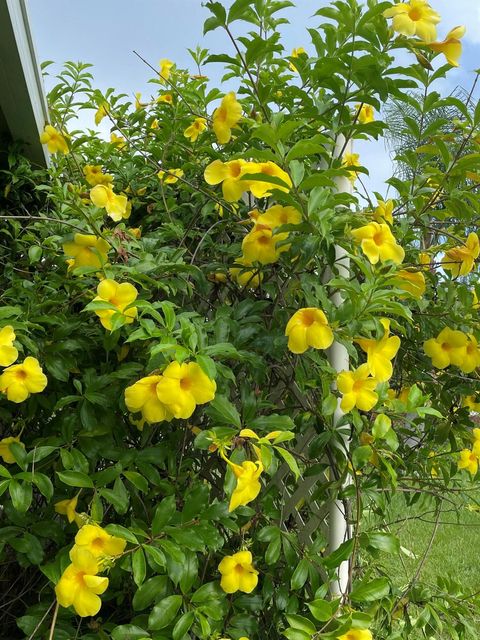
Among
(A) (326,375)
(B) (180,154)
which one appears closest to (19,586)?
(A) (326,375)

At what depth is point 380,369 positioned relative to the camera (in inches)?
Result: 44.4

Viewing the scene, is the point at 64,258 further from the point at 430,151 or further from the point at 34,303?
the point at 430,151

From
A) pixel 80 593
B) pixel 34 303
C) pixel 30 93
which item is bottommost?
pixel 80 593

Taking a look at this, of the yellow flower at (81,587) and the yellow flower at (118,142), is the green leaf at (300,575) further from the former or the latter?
the yellow flower at (118,142)

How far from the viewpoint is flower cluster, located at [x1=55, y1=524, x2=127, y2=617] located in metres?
0.93

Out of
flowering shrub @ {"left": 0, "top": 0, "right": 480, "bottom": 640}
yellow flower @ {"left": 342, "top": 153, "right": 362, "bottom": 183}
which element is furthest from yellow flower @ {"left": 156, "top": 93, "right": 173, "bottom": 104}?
yellow flower @ {"left": 342, "top": 153, "right": 362, "bottom": 183}

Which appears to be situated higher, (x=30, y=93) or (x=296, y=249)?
(x=30, y=93)

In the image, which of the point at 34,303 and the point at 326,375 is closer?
the point at 326,375

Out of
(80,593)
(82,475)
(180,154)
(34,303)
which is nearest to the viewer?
(80,593)

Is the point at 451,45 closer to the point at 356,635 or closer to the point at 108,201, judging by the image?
the point at 108,201

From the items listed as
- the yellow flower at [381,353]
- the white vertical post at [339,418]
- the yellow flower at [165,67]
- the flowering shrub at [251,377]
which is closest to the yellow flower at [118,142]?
the yellow flower at [165,67]

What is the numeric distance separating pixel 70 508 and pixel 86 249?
51 cm

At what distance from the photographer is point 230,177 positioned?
1.17 metres

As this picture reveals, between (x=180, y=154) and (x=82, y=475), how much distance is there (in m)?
1.13
